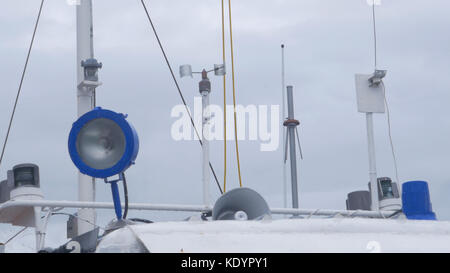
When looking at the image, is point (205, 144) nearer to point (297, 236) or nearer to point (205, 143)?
point (205, 143)

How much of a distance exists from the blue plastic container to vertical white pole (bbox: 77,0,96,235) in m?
4.10

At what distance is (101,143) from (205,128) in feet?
14.5

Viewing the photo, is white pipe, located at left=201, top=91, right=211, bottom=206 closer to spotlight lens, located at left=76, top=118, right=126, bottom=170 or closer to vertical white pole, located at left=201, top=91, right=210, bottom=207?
vertical white pole, located at left=201, top=91, right=210, bottom=207

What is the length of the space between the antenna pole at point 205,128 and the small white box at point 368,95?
2052 mm

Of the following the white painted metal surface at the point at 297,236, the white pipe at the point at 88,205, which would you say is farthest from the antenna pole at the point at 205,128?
the white painted metal surface at the point at 297,236

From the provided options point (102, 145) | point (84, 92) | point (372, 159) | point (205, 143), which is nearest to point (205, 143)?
point (205, 143)

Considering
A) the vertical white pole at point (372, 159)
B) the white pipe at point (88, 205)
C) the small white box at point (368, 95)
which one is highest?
the small white box at point (368, 95)

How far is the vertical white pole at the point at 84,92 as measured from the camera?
28.6ft

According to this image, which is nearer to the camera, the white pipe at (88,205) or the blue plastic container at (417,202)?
the blue plastic container at (417,202)

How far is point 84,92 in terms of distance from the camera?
29.4 feet

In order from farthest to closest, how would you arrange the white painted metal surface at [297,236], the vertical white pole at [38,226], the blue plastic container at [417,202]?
the vertical white pole at [38,226] < the blue plastic container at [417,202] < the white painted metal surface at [297,236]

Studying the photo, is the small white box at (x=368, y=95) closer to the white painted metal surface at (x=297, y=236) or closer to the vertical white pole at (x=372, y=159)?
the vertical white pole at (x=372, y=159)
